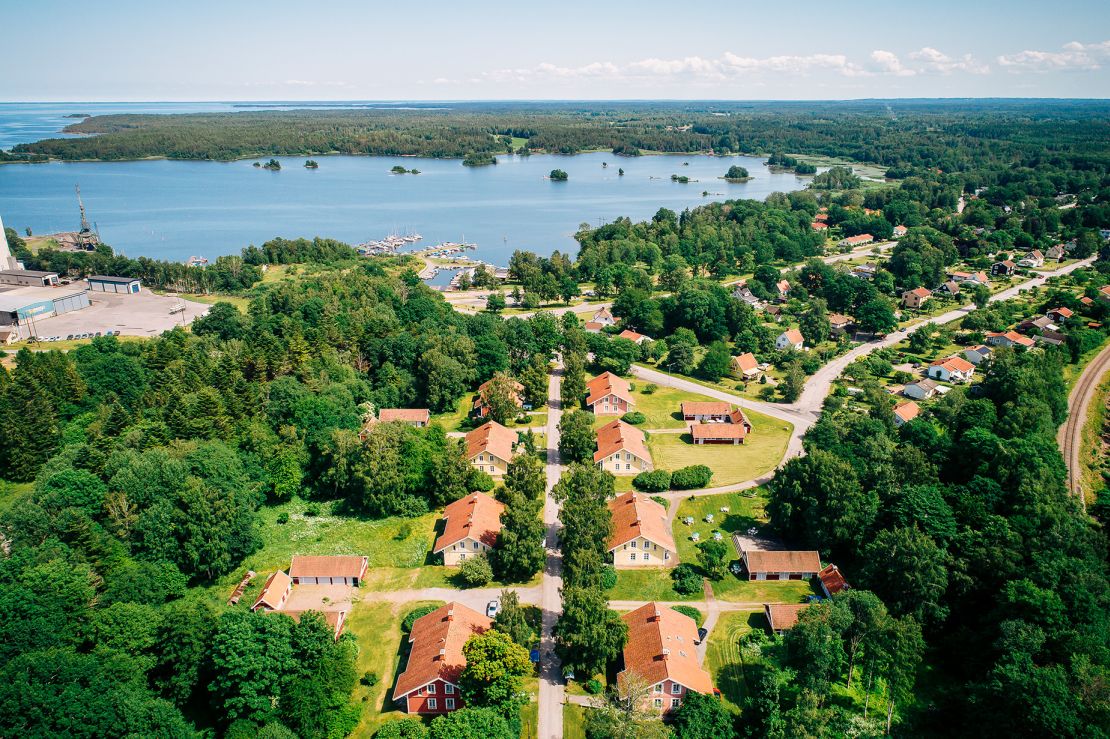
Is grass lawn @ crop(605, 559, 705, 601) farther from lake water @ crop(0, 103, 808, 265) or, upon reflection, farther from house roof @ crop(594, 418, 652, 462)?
lake water @ crop(0, 103, 808, 265)

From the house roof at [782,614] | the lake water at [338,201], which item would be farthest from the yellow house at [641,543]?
the lake water at [338,201]

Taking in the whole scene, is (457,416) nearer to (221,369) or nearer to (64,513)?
(221,369)

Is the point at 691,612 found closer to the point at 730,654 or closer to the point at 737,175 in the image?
the point at 730,654

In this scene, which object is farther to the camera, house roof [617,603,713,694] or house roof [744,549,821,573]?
house roof [744,549,821,573]

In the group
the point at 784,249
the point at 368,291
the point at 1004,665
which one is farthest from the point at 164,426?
the point at 784,249

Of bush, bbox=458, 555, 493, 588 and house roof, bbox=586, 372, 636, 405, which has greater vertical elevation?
house roof, bbox=586, 372, 636, 405

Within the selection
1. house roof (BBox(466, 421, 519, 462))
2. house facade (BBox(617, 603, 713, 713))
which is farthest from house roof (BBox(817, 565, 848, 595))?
house roof (BBox(466, 421, 519, 462))
